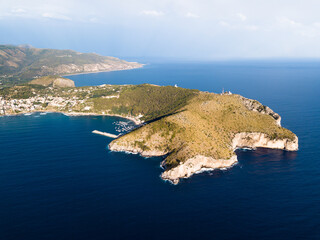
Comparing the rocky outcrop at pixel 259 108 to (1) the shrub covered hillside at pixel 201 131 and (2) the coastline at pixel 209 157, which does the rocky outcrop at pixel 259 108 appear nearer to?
(1) the shrub covered hillside at pixel 201 131

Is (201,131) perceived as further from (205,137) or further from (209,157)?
(209,157)

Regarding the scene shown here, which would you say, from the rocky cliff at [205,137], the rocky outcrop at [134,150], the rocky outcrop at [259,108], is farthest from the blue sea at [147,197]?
the rocky outcrop at [259,108]

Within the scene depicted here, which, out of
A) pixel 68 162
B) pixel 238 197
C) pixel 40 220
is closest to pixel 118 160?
pixel 68 162

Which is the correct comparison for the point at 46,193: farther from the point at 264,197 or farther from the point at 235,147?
the point at 235,147

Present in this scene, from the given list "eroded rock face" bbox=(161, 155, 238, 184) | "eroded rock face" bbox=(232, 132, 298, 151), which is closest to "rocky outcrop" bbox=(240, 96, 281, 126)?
"eroded rock face" bbox=(232, 132, 298, 151)

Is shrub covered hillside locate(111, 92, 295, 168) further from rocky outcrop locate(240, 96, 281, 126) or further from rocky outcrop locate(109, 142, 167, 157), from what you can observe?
rocky outcrop locate(240, 96, 281, 126)

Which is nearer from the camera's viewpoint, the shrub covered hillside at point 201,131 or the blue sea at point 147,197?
the blue sea at point 147,197

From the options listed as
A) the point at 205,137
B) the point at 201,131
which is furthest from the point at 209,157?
the point at 201,131
